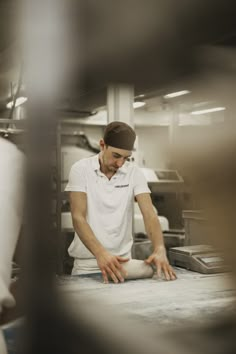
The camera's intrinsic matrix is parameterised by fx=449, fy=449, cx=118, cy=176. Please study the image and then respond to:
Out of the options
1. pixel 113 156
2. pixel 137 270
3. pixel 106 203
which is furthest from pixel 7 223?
pixel 137 270

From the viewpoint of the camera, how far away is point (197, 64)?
0.35 m

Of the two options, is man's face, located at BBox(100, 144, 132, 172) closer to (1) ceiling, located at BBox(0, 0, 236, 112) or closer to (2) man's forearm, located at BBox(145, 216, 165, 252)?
(2) man's forearm, located at BBox(145, 216, 165, 252)

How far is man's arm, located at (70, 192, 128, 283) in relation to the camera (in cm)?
133

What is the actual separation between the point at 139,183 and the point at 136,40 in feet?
4.74

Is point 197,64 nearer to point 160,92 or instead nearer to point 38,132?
point 160,92

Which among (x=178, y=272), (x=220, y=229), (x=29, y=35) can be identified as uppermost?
(x=29, y=35)

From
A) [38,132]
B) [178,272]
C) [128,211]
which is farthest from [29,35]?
[178,272]

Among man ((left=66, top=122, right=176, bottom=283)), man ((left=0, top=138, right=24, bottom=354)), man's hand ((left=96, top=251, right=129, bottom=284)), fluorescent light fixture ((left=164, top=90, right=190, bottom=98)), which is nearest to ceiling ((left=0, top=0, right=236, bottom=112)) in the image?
fluorescent light fixture ((left=164, top=90, right=190, bottom=98))

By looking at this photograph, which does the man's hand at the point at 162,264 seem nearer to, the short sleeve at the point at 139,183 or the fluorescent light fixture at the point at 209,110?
the short sleeve at the point at 139,183

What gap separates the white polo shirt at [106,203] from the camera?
154 cm

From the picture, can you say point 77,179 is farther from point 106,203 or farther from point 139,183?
point 139,183

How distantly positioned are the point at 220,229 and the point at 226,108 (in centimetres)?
9

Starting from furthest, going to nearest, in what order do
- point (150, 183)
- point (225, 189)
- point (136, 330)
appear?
point (150, 183), point (136, 330), point (225, 189)

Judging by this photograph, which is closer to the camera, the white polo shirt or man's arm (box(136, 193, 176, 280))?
the white polo shirt
